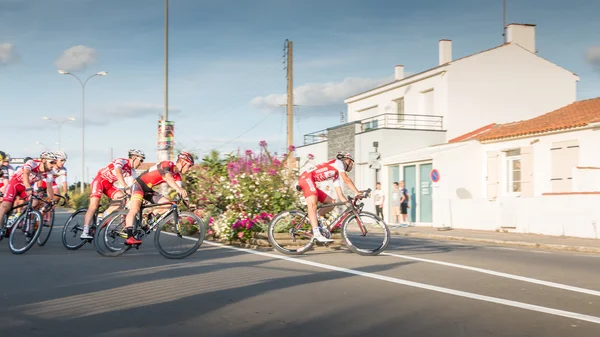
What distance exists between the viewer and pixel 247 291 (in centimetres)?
783

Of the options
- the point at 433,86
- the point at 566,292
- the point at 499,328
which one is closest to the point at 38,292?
the point at 499,328

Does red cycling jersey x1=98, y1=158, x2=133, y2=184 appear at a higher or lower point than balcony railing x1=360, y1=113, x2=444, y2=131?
lower

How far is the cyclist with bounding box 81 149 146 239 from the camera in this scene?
12.4 metres

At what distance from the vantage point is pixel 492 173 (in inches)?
1126

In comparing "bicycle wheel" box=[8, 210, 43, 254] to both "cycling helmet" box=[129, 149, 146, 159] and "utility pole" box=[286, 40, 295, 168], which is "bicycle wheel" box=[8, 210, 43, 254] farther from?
"utility pole" box=[286, 40, 295, 168]

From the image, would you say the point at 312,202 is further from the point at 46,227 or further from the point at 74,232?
the point at 46,227

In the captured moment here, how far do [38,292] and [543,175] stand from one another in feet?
70.6

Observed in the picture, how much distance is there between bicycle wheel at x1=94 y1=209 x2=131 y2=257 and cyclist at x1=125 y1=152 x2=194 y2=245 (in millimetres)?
294

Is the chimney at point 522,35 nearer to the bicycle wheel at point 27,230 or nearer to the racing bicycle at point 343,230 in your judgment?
the racing bicycle at point 343,230

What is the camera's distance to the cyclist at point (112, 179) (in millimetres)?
12359

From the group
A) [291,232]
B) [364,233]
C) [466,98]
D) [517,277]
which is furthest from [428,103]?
[517,277]

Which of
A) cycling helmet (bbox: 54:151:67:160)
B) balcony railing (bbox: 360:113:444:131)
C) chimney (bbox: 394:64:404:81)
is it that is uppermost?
chimney (bbox: 394:64:404:81)

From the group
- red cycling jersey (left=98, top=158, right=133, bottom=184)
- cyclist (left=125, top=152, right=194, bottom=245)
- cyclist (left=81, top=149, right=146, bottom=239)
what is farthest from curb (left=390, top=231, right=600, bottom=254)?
red cycling jersey (left=98, top=158, right=133, bottom=184)

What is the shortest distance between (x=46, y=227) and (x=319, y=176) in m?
5.70
